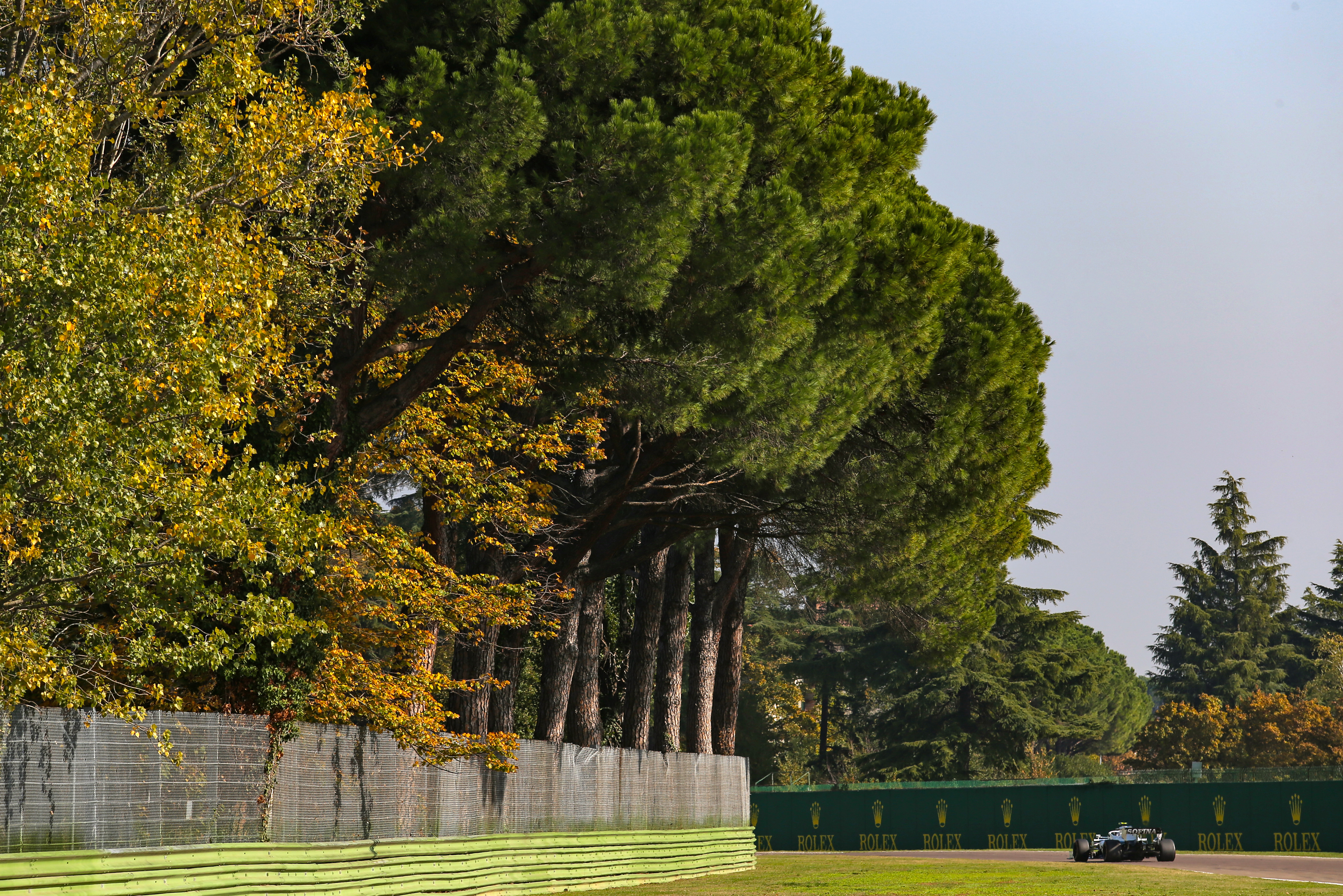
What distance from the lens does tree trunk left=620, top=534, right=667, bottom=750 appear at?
26109 millimetres

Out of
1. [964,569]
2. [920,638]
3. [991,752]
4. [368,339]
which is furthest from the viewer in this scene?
[991,752]

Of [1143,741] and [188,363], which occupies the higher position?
[188,363]

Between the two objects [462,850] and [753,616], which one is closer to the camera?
[462,850]

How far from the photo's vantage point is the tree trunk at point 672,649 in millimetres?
28047

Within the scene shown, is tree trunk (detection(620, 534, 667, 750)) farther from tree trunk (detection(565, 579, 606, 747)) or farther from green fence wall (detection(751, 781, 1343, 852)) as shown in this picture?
green fence wall (detection(751, 781, 1343, 852))

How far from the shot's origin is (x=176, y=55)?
11.6 metres

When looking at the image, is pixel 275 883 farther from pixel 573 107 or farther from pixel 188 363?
pixel 573 107

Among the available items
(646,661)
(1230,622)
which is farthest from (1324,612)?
(646,661)

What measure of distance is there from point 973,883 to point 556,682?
7625mm

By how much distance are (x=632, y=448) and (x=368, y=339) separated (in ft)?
18.0

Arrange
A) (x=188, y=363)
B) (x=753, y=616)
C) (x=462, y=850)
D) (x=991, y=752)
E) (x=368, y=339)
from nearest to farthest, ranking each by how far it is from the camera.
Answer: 1. (x=188, y=363)
2. (x=368, y=339)
3. (x=462, y=850)
4. (x=991, y=752)
5. (x=753, y=616)

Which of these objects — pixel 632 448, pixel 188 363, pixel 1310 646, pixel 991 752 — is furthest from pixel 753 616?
pixel 188 363

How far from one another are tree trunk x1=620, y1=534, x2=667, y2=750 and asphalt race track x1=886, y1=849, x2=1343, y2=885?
994cm

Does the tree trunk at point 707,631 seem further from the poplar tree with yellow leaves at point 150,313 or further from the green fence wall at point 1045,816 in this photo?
the poplar tree with yellow leaves at point 150,313
